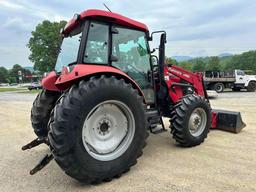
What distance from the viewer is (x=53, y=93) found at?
15.3ft

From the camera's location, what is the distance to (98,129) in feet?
11.6

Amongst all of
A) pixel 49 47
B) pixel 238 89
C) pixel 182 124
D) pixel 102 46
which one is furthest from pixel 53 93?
pixel 49 47

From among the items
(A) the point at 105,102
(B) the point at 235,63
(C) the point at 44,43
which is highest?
(C) the point at 44,43

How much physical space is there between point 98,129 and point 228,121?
356 cm

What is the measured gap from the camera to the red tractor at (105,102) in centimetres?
308

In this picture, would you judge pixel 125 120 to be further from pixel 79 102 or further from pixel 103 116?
pixel 79 102

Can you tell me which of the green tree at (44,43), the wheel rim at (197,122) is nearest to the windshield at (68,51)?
the wheel rim at (197,122)

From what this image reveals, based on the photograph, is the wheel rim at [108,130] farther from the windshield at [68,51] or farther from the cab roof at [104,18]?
the cab roof at [104,18]

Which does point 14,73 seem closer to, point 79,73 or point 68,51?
point 68,51

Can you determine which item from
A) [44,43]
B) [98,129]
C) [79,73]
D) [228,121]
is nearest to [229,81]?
[228,121]

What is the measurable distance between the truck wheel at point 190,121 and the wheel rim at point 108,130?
4.09 ft

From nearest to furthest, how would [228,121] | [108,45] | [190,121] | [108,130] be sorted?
1. [108,130]
2. [108,45]
3. [190,121]
4. [228,121]

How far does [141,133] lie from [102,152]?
621 millimetres

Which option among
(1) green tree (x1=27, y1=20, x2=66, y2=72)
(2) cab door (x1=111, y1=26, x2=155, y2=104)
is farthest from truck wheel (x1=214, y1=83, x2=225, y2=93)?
(1) green tree (x1=27, y1=20, x2=66, y2=72)
